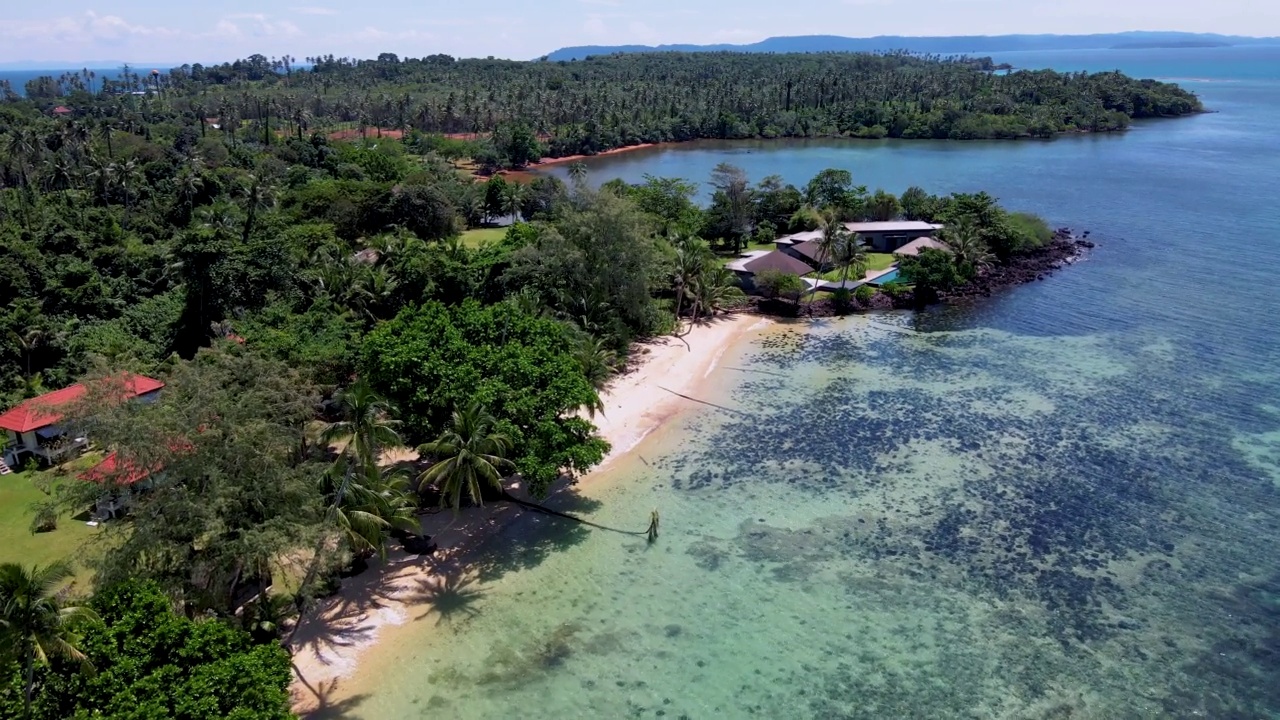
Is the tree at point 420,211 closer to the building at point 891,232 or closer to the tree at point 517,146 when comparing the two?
the building at point 891,232

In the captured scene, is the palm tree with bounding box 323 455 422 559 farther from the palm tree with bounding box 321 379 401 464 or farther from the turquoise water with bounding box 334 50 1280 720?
the turquoise water with bounding box 334 50 1280 720

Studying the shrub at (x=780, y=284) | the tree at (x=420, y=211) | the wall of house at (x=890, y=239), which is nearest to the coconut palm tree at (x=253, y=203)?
the tree at (x=420, y=211)

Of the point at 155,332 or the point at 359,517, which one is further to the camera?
the point at 155,332

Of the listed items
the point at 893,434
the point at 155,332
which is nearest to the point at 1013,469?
the point at 893,434

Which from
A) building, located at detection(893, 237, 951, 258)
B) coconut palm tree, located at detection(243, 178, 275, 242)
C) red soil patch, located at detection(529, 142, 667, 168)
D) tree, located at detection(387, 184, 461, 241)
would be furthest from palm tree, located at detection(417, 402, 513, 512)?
red soil patch, located at detection(529, 142, 667, 168)

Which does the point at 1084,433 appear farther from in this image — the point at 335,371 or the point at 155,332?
the point at 155,332

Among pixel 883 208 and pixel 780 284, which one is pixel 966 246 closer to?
pixel 883 208

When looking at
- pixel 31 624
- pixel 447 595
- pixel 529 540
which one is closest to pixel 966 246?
pixel 529 540
